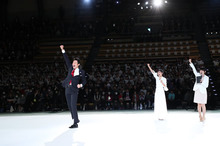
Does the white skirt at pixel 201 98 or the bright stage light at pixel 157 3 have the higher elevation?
the bright stage light at pixel 157 3

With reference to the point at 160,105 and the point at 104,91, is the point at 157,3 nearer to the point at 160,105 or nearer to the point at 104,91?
the point at 104,91

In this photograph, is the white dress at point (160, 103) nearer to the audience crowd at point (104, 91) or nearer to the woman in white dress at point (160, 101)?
the woman in white dress at point (160, 101)

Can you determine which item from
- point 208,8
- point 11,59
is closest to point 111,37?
point 11,59

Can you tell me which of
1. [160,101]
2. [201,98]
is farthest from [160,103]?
[201,98]

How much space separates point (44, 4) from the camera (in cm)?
2073

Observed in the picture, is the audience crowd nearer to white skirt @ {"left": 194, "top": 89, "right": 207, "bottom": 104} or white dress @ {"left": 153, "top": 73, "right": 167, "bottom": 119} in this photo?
white dress @ {"left": 153, "top": 73, "right": 167, "bottom": 119}

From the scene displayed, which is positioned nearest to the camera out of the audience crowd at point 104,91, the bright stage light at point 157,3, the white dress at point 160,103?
the white dress at point 160,103

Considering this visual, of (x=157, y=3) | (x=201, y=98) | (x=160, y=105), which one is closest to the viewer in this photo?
(x=201, y=98)

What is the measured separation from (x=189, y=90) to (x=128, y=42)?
24.7 feet

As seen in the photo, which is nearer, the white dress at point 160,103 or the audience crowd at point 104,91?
the white dress at point 160,103

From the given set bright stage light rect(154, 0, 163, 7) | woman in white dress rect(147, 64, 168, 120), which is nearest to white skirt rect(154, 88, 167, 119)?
woman in white dress rect(147, 64, 168, 120)

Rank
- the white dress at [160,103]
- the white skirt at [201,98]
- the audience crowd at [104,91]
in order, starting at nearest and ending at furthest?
the white skirt at [201,98], the white dress at [160,103], the audience crowd at [104,91]

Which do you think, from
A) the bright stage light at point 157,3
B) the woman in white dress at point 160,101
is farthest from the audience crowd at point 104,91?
the bright stage light at point 157,3

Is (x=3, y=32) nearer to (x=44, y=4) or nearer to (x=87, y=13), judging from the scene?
(x=44, y=4)
